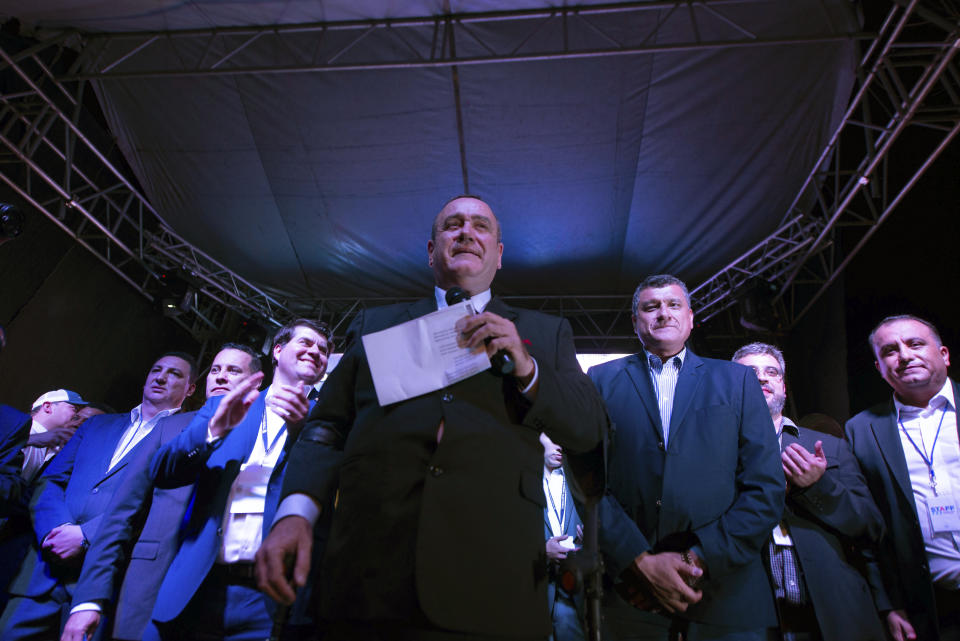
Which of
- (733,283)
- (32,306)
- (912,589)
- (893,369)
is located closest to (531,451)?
(912,589)

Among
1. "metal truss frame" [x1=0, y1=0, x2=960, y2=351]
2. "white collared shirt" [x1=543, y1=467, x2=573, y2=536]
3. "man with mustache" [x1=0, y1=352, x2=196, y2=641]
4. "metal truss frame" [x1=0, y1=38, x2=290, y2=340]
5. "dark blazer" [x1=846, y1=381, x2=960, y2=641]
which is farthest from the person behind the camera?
"metal truss frame" [x1=0, y1=38, x2=290, y2=340]

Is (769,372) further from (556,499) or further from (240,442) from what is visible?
(240,442)

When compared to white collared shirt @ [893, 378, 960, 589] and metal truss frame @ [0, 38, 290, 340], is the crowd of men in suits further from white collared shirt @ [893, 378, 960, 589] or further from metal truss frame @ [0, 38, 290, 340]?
metal truss frame @ [0, 38, 290, 340]

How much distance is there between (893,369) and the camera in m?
2.59

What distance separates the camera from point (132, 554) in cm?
212

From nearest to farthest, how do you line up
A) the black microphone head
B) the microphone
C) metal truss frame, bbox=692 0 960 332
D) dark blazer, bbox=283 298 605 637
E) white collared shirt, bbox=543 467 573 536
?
dark blazer, bbox=283 298 605 637
the microphone
the black microphone head
white collared shirt, bbox=543 467 573 536
metal truss frame, bbox=692 0 960 332

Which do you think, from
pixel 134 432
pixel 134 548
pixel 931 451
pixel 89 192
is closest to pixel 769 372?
pixel 931 451

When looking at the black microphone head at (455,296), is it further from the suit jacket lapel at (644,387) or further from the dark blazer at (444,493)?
the suit jacket lapel at (644,387)

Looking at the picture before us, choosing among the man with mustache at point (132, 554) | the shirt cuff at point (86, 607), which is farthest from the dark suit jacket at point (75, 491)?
the shirt cuff at point (86, 607)

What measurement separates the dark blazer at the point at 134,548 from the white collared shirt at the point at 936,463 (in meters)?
3.02

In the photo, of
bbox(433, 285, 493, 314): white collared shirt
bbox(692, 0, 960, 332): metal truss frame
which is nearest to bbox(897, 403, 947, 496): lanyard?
bbox(433, 285, 493, 314): white collared shirt

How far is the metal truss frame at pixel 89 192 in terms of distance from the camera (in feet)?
16.1

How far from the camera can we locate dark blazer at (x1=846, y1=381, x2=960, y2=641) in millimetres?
2162

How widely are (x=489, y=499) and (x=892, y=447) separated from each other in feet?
7.72
